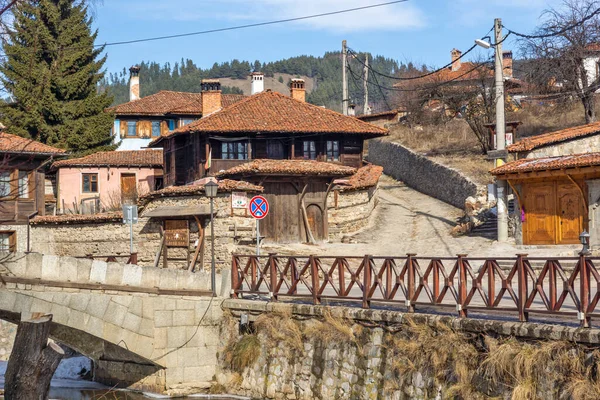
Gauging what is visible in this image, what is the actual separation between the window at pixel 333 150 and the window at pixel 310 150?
79cm

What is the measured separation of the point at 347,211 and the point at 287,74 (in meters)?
147

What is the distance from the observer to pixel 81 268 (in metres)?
16.3

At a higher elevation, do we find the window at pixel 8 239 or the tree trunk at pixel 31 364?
the window at pixel 8 239

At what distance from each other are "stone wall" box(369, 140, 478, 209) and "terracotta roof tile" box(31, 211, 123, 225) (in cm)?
1355

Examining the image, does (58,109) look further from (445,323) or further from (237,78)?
(237,78)

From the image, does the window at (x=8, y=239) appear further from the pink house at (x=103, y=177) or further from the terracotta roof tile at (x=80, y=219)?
the pink house at (x=103, y=177)

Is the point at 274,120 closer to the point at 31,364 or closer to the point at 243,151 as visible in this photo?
the point at 243,151

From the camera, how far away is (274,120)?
34.4 m

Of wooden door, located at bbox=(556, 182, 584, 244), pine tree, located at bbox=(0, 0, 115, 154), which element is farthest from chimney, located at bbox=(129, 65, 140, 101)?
wooden door, located at bbox=(556, 182, 584, 244)

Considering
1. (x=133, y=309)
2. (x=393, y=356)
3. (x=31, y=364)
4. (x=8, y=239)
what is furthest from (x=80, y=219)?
(x=31, y=364)

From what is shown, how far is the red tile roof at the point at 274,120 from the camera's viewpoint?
33.0m

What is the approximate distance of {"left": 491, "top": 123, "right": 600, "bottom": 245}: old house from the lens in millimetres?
23016

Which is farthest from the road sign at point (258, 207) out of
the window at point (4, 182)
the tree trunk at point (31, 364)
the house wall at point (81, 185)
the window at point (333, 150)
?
the house wall at point (81, 185)

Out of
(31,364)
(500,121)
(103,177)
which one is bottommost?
(31,364)
